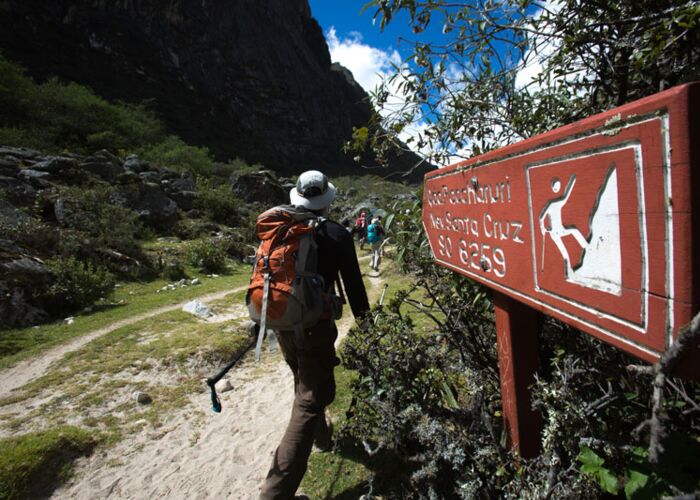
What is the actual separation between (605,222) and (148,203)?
13.9 meters

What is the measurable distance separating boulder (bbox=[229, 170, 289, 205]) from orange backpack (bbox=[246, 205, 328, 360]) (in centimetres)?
Answer: 1872

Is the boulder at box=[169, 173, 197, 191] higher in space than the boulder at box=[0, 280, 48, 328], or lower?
higher

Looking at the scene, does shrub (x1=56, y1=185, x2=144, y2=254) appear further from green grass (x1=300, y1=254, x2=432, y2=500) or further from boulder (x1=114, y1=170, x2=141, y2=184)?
green grass (x1=300, y1=254, x2=432, y2=500)

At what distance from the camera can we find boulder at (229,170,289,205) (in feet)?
65.7

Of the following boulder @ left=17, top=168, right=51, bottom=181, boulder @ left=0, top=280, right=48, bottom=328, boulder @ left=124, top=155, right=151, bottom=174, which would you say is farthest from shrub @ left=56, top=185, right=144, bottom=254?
boulder @ left=124, top=155, right=151, bottom=174

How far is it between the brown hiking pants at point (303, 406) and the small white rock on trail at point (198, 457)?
55 centimetres

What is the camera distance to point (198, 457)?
255 centimetres

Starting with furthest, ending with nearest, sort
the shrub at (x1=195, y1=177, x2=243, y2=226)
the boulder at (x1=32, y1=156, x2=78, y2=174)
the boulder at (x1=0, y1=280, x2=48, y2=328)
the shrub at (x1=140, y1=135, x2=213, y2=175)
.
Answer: the shrub at (x1=140, y1=135, x2=213, y2=175), the shrub at (x1=195, y1=177, x2=243, y2=226), the boulder at (x1=32, y1=156, x2=78, y2=174), the boulder at (x1=0, y1=280, x2=48, y2=328)

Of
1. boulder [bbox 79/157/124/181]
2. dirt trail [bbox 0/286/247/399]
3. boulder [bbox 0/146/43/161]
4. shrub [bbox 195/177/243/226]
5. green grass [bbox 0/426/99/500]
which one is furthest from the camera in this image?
shrub [bbox 195/177/243/226]

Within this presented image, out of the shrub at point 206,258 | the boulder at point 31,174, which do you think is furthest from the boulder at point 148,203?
the shrub at point 206,258

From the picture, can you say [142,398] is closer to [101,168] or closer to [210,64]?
[101,168]

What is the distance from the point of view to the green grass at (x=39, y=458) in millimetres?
2180

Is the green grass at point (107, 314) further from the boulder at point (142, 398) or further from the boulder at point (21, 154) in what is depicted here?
the boulder at point (21, 154)

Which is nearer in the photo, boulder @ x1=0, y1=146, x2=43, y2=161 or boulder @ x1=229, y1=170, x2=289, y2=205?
boulder @ x1=0, y1=146, x2=43, y2=161
